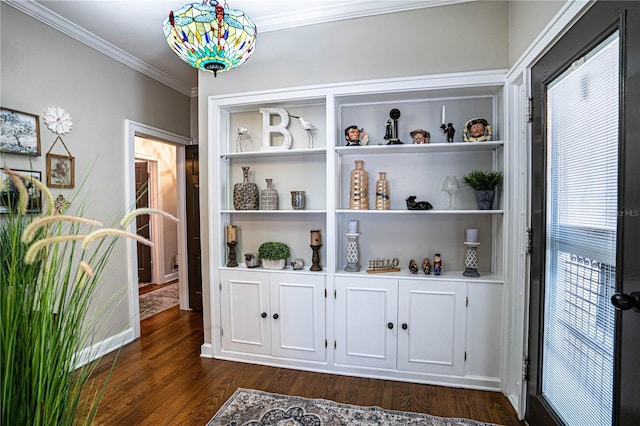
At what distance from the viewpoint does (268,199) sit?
106 inches

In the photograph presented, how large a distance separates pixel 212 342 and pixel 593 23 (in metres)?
3.18

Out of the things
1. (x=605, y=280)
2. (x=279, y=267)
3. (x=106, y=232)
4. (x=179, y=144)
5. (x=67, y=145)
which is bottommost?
(x=279, y=267)

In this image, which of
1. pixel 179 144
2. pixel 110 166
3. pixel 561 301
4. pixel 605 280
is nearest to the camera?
pixel 605 280

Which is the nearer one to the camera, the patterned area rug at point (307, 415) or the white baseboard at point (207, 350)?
the patterned area rug at point (307, 415)

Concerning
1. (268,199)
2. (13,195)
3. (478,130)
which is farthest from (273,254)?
(478,130)

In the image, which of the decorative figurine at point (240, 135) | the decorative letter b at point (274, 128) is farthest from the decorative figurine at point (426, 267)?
the decorative figurine at point (240, 135)

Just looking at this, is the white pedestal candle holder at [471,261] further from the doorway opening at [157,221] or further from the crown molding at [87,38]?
the doorway opening at [157,221]

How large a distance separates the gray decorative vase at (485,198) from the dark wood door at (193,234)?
10.5ft

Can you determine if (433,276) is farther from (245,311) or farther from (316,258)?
(245,311)

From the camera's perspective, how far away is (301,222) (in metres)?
2.80

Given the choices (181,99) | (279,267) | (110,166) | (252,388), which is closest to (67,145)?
(110,166)

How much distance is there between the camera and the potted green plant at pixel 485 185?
224cm

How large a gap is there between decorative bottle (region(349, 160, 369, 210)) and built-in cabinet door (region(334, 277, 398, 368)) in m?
0.57

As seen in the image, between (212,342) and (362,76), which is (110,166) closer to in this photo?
(212,342)
